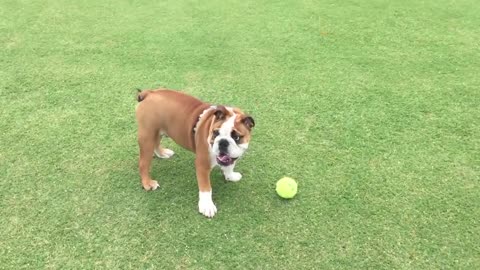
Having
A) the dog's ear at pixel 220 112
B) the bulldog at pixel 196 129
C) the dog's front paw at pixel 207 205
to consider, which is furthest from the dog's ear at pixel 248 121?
the dog's front paw at pixel 207 205

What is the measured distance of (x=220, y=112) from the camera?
2490 mm

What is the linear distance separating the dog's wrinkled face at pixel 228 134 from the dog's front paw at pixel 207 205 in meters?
0.32

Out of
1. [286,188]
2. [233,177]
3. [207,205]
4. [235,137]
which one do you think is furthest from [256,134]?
[235,137]

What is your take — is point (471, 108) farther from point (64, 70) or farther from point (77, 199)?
point (64, 70)

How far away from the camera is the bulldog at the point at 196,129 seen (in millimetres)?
2500

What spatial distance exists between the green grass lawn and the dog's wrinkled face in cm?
48

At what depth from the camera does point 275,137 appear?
340cm

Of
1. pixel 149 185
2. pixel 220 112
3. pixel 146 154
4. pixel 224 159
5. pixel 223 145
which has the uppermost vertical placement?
pixel 220 112

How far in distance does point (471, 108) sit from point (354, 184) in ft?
4.60

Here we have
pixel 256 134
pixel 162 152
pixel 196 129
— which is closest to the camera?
pixel 196 129

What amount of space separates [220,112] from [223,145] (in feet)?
0.58

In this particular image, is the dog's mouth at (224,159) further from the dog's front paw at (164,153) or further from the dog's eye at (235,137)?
the dog's front paw at (164,153)

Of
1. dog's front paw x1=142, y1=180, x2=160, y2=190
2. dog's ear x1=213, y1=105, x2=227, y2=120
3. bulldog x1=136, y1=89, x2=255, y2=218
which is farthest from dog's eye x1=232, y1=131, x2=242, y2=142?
dog's front paw x1=142, y1=180, x2=160, y2=190

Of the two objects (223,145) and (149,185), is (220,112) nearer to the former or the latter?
(223,145)
